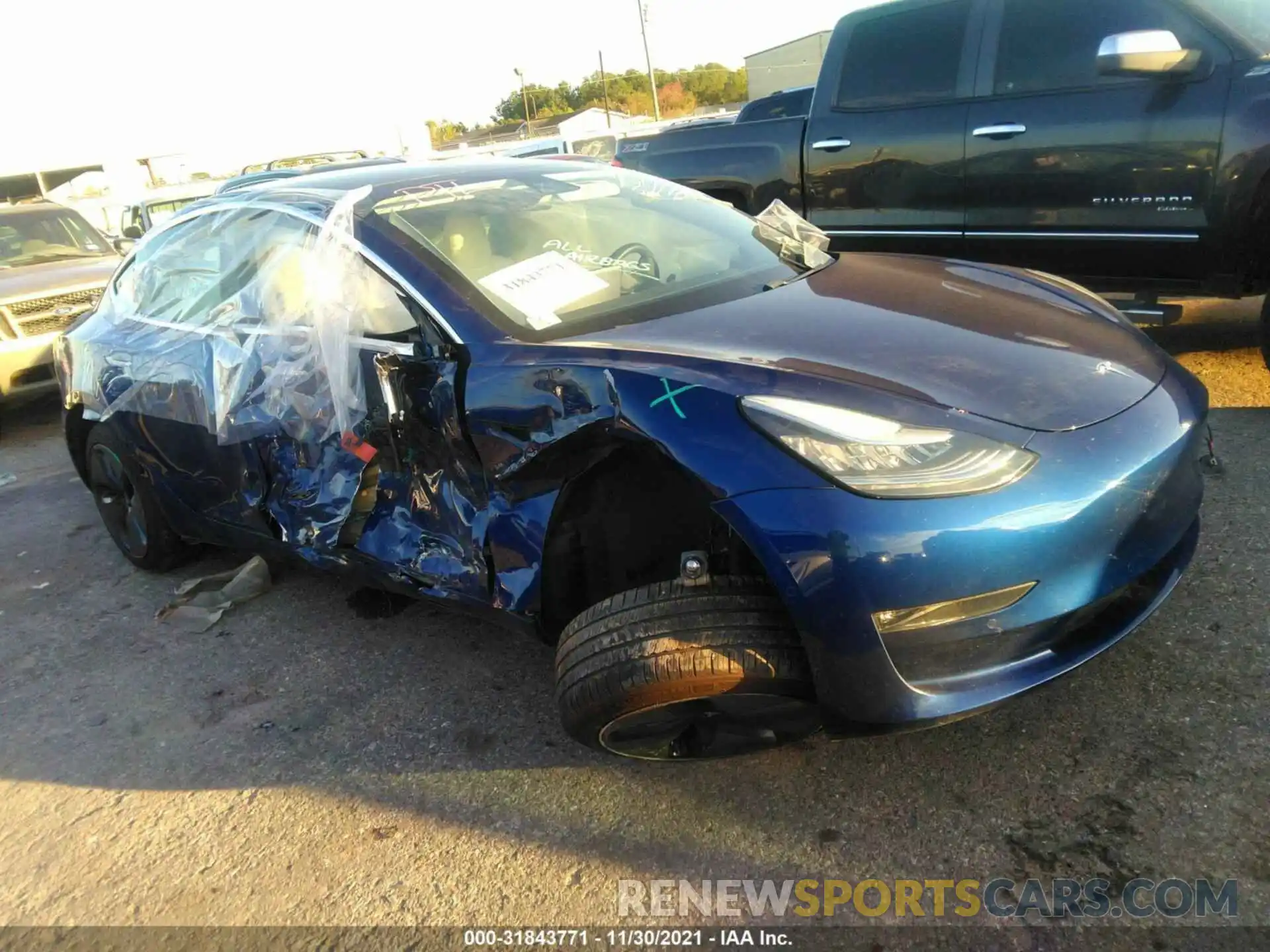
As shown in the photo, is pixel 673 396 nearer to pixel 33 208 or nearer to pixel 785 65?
pixel 33 208

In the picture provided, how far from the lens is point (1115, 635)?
2051mm

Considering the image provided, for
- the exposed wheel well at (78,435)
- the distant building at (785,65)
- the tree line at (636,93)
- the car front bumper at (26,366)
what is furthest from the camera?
the tree line at (636,93)

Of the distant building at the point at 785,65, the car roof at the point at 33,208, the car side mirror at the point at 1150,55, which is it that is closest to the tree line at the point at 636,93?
the distant building at the point at 785,65

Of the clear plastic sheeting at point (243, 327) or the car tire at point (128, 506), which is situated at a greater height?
the clear plastic sheeting at point (243, 327)

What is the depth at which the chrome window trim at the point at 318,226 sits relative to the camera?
256cm

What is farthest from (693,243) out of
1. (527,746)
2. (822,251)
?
(527,746)

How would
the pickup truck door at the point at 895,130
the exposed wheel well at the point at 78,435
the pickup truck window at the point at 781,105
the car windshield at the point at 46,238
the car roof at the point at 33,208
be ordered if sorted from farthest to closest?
the car roof at the point at 33,208 → the car windshield at the point at 46,238 → the pickup truck window at the point at 781,105 → the pickup truck door at the point at 895,130 → the exposed wheel well at the point at 78,435

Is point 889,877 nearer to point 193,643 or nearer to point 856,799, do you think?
point 856,799

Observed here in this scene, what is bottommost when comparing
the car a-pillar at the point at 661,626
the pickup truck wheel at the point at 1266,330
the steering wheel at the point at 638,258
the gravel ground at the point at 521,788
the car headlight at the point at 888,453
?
the gravel ground at the point at 521,788

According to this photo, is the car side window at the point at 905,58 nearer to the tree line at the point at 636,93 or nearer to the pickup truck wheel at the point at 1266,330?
the pickup truck wheel at the point at 1266,330

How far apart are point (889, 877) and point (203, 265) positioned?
3324mm

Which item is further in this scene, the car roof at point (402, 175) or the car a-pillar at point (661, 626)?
the car roof at point (402, 175)

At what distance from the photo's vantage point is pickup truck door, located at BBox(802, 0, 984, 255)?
482 centimetres

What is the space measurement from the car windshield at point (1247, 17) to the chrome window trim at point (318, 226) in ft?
12.1
